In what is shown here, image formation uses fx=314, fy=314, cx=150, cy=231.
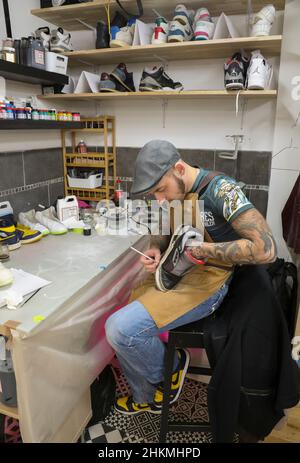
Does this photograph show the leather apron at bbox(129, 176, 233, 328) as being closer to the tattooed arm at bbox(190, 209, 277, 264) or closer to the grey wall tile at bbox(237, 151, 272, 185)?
the tattooed arm at bbox(190, 209, 277, 264)

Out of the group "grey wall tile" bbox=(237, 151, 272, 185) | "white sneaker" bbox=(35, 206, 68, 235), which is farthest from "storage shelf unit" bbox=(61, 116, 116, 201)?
"grey wall tile" bbox=(237, 151, 272, 185)

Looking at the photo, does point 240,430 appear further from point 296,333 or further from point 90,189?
point 90,189

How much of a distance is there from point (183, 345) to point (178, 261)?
33cm

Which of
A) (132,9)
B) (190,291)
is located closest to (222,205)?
(190,291)

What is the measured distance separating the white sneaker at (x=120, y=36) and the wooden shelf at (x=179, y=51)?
32 millimetres

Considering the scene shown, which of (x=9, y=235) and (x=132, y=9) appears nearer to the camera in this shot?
(x=9, y=235)

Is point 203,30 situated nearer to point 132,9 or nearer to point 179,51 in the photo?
point 179,51

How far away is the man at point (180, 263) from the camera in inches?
42.2

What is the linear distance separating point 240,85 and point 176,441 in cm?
181

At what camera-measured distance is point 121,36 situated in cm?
188

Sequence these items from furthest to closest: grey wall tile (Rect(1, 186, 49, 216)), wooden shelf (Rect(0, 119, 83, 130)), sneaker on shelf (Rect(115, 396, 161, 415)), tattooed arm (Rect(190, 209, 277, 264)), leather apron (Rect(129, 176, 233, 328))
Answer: grey wall tile (Rect(1, 186, 49, 216)), wooden shelf (Rect(0, 119, 83, 130)), sneaker on shelf (Rect(115, 396, 161, 415)), leather apron (Rect(129, 176, 233, 328)), tattooed arm (Rect(190, 209, 277, 264))

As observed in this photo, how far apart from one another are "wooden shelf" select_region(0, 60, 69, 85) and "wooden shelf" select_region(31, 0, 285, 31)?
1.24 ft

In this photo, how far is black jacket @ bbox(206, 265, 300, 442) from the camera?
3.52 feet
